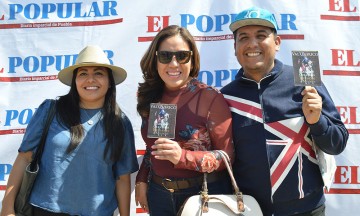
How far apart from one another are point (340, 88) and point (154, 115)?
6.06ft

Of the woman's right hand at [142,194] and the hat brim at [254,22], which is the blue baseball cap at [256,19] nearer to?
the hat brim at [254,22]

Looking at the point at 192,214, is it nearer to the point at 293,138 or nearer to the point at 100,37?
the point at 293,138

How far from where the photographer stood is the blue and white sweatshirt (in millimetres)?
2156

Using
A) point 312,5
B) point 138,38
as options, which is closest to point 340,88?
point 312,5

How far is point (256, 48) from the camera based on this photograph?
7.65 feet

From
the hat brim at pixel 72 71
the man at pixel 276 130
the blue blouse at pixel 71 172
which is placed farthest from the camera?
the hat brim at pixel 72 71

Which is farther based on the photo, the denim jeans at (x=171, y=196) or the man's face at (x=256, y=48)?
the man's face at (x=256, y=48)

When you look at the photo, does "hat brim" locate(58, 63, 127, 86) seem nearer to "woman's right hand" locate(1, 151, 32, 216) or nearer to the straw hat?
the straw hat

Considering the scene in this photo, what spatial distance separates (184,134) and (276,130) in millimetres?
499

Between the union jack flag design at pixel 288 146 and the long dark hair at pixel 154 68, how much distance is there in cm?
53

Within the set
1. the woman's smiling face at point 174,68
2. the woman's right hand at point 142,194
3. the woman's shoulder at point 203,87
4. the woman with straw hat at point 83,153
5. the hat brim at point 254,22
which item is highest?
the hat brim at point 254,22

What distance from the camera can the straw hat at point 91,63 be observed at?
8.24 ft

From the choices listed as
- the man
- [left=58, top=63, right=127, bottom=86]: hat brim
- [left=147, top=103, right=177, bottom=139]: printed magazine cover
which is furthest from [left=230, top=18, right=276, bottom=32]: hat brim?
[left=58, top=63, right=127, bottom=86]: hat brim

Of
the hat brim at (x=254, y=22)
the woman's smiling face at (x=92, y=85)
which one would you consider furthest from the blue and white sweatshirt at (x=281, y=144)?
the woman's smiling face at (x=92, y=85)
